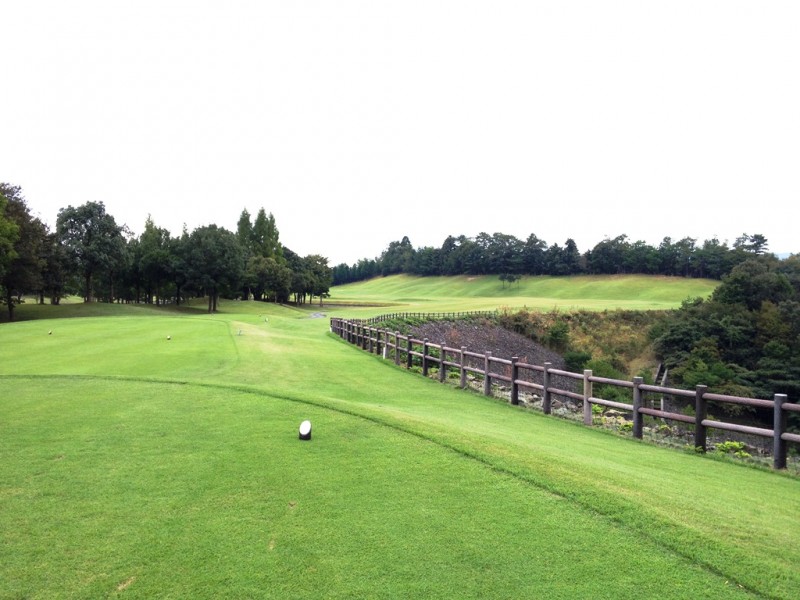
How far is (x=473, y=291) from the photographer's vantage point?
130 metres

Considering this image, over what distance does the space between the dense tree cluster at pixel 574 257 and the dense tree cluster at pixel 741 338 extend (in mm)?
50677

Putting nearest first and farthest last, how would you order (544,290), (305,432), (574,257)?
(305,432) → (544,290) → (574,257)

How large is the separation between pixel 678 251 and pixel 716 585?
13437 centimetres

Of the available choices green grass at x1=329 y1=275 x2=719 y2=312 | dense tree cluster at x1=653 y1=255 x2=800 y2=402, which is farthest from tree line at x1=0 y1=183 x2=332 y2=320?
dense tree cluster at x1=653 y1=255 x2=800 y2=402

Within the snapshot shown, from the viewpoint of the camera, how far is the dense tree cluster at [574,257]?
4582 inches

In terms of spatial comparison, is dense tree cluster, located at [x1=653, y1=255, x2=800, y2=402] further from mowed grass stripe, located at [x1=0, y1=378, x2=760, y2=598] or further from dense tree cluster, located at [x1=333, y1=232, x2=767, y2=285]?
dense tree cluster, located at [x1=333, y1=232, x2=767, y2=285]

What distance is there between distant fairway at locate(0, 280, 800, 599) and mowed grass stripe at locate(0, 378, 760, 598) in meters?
0.02

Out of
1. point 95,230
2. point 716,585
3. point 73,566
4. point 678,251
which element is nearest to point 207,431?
point 73,566

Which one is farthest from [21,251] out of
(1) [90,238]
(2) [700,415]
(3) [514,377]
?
(2) [700,415]

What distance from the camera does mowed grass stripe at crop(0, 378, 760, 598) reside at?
11.5 ft

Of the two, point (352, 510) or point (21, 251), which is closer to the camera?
point (352, 510)

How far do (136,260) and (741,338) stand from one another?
235 ft

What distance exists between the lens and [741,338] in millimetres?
47594

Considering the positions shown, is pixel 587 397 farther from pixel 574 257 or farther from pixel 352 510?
pixel 574 257
